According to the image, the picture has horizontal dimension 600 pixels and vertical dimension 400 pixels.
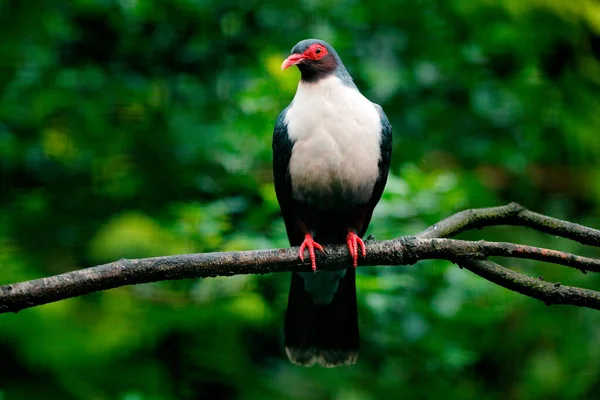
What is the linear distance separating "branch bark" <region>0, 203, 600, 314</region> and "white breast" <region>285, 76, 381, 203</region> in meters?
0.74

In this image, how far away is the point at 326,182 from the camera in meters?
3.40

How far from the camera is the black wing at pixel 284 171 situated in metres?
3.47

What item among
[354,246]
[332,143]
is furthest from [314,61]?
[354,246]

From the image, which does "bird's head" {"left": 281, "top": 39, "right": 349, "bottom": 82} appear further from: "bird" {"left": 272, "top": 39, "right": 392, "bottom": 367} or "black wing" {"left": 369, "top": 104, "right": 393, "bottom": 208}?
"black wing" {"left": 369, "top": 104, "right": 393, "bottom": 208}

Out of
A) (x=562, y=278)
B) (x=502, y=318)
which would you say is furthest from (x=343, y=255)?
(x=562, y=278)

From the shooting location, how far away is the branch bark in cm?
222

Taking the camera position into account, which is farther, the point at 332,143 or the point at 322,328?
the point at 322,328

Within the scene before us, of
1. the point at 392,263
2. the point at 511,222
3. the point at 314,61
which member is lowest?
the point at 392,263

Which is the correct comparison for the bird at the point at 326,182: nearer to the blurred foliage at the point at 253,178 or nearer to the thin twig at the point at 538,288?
the blurred foliage at the point at 253,178

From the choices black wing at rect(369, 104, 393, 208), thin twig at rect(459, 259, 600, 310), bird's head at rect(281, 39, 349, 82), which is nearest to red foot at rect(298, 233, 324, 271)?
black wing at rect(369, 104, 393, 208)

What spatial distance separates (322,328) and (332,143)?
104cm

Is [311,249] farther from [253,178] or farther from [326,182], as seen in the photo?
[253,178]

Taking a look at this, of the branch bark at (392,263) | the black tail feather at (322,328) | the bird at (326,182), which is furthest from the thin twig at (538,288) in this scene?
the black tail feather at (322,328)

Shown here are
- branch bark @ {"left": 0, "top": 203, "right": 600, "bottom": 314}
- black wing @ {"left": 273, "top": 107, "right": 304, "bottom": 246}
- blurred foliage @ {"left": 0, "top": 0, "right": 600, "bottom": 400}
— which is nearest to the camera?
branch bark @ {"left": 0, "top": 203, "right": 600, "bottom": 314}
